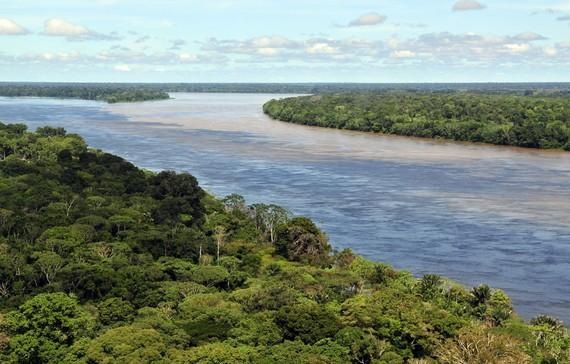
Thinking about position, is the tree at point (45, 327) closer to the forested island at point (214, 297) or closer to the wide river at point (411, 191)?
the forested island at point (214, 297)

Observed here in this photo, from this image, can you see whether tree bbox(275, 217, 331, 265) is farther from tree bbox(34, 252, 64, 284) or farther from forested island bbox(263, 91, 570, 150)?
forested island bbox(263, 91, 570, 150)

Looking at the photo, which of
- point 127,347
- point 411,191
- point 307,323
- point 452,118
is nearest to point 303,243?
point 307,323

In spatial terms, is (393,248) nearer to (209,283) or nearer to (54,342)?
(209,283)

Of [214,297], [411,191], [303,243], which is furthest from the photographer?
[411,191]

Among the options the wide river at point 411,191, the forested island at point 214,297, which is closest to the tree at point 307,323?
the forested island at point 214,297

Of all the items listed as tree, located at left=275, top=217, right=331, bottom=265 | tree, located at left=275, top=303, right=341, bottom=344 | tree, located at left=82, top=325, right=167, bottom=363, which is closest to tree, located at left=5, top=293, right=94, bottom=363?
tree, located at left=82, top=325, right=167, bottom=363

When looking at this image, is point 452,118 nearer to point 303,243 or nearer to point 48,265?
point 303,243
